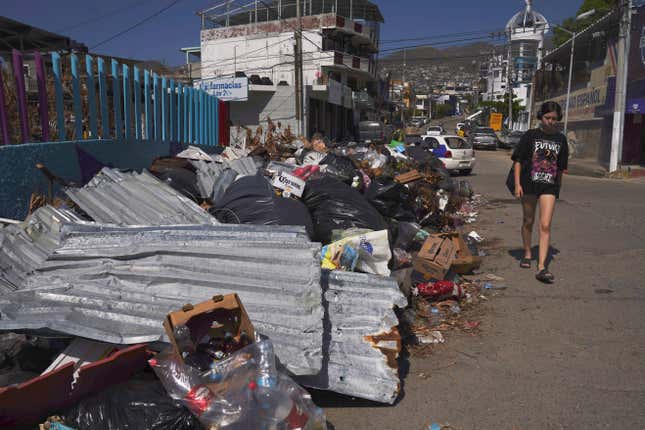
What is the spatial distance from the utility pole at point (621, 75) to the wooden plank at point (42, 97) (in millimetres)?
18490

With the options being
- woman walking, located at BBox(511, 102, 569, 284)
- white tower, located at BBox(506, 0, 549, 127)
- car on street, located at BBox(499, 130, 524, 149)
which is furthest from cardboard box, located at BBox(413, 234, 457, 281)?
white tower, located at BBox(506, 0, 549, 127)

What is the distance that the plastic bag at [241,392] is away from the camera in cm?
206

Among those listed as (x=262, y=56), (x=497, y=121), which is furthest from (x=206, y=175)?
(x=497, y=121)

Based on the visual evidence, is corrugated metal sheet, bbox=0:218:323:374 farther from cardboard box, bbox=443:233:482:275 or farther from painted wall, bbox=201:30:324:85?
painted wall, bbox=201:30:324:85

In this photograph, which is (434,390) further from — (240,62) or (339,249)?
(240,62)

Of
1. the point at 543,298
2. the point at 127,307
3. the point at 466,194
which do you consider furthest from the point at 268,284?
the point at 466,194

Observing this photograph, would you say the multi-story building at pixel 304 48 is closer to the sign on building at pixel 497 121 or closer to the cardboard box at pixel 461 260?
the sign on building at pixel 497 121

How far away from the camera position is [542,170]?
5.05 meters

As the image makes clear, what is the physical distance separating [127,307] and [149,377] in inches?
17.1

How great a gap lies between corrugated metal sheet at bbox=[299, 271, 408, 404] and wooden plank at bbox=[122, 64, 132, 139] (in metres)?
4.43

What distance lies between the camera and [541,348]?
11.3 feet

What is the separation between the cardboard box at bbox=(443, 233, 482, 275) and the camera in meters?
5.07

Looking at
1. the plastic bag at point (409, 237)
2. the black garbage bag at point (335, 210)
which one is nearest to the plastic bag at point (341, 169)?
the plastic bag at point (409, 237)

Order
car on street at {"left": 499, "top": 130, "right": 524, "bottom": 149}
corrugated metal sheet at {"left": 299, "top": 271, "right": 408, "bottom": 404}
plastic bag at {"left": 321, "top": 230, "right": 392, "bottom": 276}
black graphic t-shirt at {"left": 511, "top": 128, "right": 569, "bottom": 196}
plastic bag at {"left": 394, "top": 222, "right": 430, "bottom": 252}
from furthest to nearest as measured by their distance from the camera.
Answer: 1. car on street at {"left": 499, "top": 130, "right": 524, "bottom": 149}
2. plastic bag at {"left": 394, "top": 222, "right": 430, "bottom": 252}
3. black graphic t-shirt at {"left": 511, "top": 128, "right": 569, "bottom": 196}
4. plastic bag at {"left": 321, "top": 230, "right": 392, "bottom": 276}
5. corrugated metal sheet at {"left": 299, "top": 271, "right": 408, "bottom": 404}
